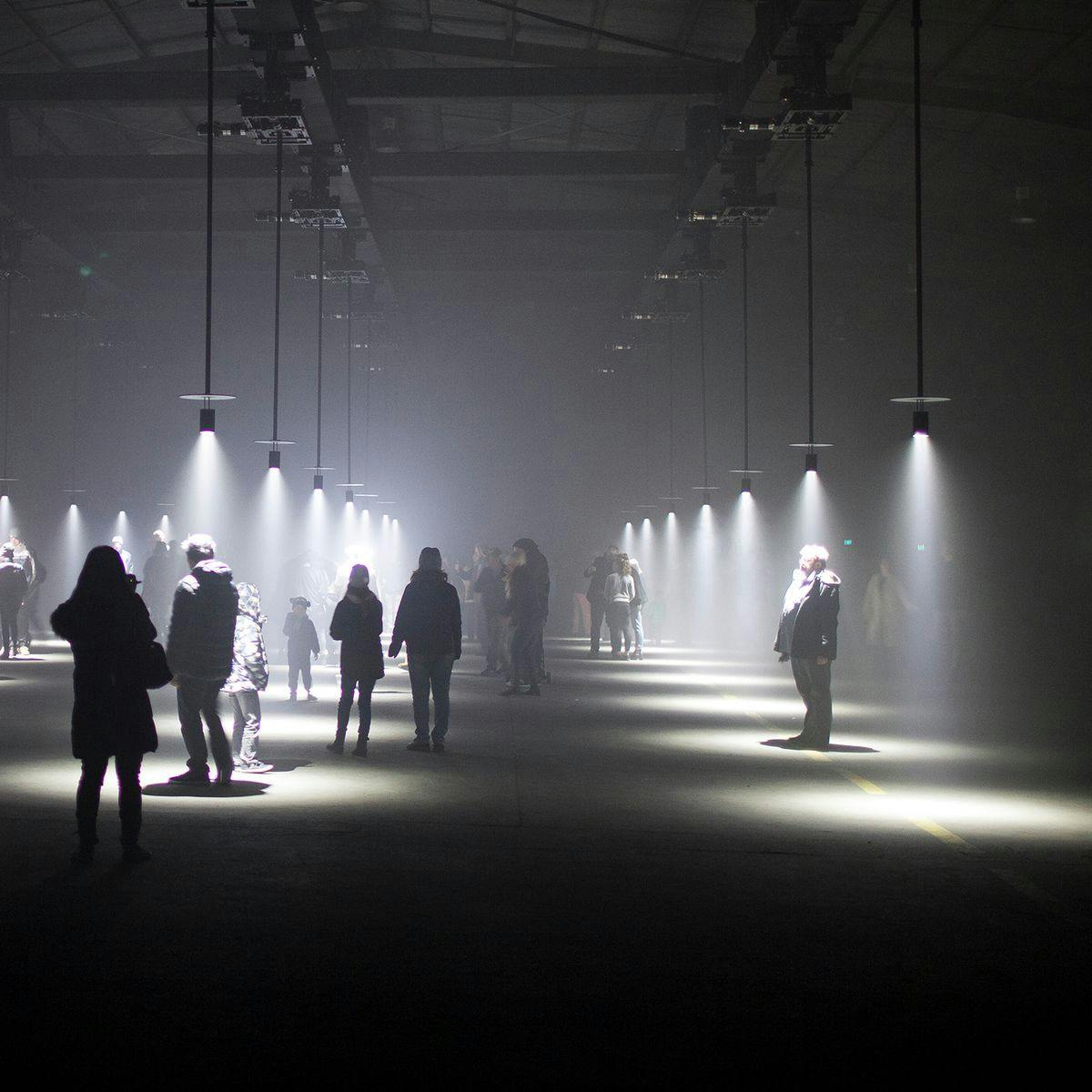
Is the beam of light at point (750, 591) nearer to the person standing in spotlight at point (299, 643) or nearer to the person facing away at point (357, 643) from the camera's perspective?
the person standing in spotlight at point (299, 643)

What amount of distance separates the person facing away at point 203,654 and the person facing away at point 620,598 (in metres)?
17.5

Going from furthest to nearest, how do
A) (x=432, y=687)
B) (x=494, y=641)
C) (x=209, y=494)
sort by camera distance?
(x=209, y=494)
(x=494, y=641)
(x=432, y=687)

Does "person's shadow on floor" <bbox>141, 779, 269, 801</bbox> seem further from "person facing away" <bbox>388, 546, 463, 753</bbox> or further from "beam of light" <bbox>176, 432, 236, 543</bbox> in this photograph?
"beam of light" <bbox>176, 432, 236, 543</bbox>

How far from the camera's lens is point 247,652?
37.6 ft

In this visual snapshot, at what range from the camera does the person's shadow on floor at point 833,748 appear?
1327 centimetres

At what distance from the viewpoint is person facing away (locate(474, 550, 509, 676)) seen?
21891mm

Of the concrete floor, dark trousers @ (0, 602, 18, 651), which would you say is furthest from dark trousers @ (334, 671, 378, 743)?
dark trousers @ (0, 602, 18, 651)

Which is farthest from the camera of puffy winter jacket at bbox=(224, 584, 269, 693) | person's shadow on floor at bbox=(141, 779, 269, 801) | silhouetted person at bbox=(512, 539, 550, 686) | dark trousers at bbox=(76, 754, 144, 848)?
silhouetted person at bbox=(512, 539, 550, 686)

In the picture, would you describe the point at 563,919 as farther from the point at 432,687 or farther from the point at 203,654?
the point at 432,687

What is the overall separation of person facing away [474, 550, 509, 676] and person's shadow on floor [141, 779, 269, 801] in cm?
1102

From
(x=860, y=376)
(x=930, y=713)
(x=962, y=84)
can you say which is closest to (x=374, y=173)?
(x=962, y=84)

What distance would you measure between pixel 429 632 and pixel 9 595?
13103 millimetres

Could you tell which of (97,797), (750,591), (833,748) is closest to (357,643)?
(833,748)

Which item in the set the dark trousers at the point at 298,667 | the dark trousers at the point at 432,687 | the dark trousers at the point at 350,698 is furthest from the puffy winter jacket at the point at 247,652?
the dark trousers at the point at 298,667
